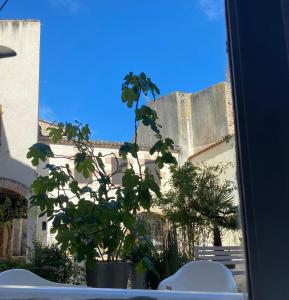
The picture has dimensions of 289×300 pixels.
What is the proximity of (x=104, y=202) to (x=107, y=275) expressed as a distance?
66 centimetres

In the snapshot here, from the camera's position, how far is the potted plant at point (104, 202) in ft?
9.15

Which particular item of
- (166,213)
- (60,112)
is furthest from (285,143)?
(166,213)

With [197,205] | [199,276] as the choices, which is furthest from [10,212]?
[199,276]

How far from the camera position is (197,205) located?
8.80m

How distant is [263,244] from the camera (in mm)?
597

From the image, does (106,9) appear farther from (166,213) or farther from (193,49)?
(166,213)

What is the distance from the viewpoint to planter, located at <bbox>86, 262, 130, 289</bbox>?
321cm

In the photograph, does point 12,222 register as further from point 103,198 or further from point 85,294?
point 85,294

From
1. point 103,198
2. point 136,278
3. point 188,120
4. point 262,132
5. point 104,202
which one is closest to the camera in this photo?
point 262,132

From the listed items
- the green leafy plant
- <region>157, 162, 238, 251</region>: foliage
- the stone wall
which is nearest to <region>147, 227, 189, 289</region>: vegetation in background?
the green leafy plant

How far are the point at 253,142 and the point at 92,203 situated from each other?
2480 millimetres

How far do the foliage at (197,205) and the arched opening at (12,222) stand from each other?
340cm

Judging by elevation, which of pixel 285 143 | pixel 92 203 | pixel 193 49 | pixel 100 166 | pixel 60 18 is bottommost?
pixel 285 143

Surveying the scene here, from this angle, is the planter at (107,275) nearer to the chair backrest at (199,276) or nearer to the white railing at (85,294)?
the chair backrest at (199,276)
